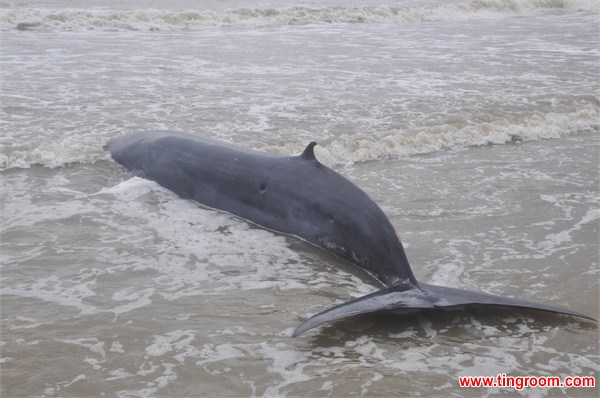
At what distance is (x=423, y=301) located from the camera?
4.72m

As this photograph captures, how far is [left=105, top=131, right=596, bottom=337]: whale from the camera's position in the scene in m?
4.70

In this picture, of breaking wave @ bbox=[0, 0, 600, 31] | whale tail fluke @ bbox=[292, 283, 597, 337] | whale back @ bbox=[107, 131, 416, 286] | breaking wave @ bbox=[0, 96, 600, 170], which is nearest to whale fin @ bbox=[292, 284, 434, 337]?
whale tail fluke @ bbox=[292, 283, 597, 337]

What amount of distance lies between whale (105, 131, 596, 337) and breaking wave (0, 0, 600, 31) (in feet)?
52.5

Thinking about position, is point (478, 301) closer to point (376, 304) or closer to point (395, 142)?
point (376, 304)

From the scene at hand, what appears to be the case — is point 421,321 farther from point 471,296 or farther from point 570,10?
point 570,10

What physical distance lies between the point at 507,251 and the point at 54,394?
12.5 ft

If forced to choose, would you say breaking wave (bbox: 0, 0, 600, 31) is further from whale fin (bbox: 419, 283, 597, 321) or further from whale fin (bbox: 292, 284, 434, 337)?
whale fin (bbox: 419, 283, 597, 321)

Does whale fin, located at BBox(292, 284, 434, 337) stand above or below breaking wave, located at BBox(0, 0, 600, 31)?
below

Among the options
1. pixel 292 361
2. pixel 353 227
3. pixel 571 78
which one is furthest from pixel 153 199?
pixel 571 78

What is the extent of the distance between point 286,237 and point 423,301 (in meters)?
1.85

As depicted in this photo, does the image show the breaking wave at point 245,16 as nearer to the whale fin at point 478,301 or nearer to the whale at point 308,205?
the whale at point 308,205

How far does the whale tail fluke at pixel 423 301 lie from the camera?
4.54 meters

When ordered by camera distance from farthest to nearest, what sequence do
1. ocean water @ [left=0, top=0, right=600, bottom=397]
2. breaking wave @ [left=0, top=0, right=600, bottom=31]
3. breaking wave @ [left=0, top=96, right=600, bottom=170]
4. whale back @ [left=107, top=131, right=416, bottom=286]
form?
breaking wave @ [left=0, top=0, right=600, bottom=31]
breaking wave @ [left=0, top=96, right=600, bottom=170]
whale back @ [left=107, top=131, right=416, bottom=286]
ocean water @ [left=0, top=0, right=600, bottom=397]

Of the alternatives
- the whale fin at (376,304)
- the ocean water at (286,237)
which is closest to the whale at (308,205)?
the whale fin at (376,304)
